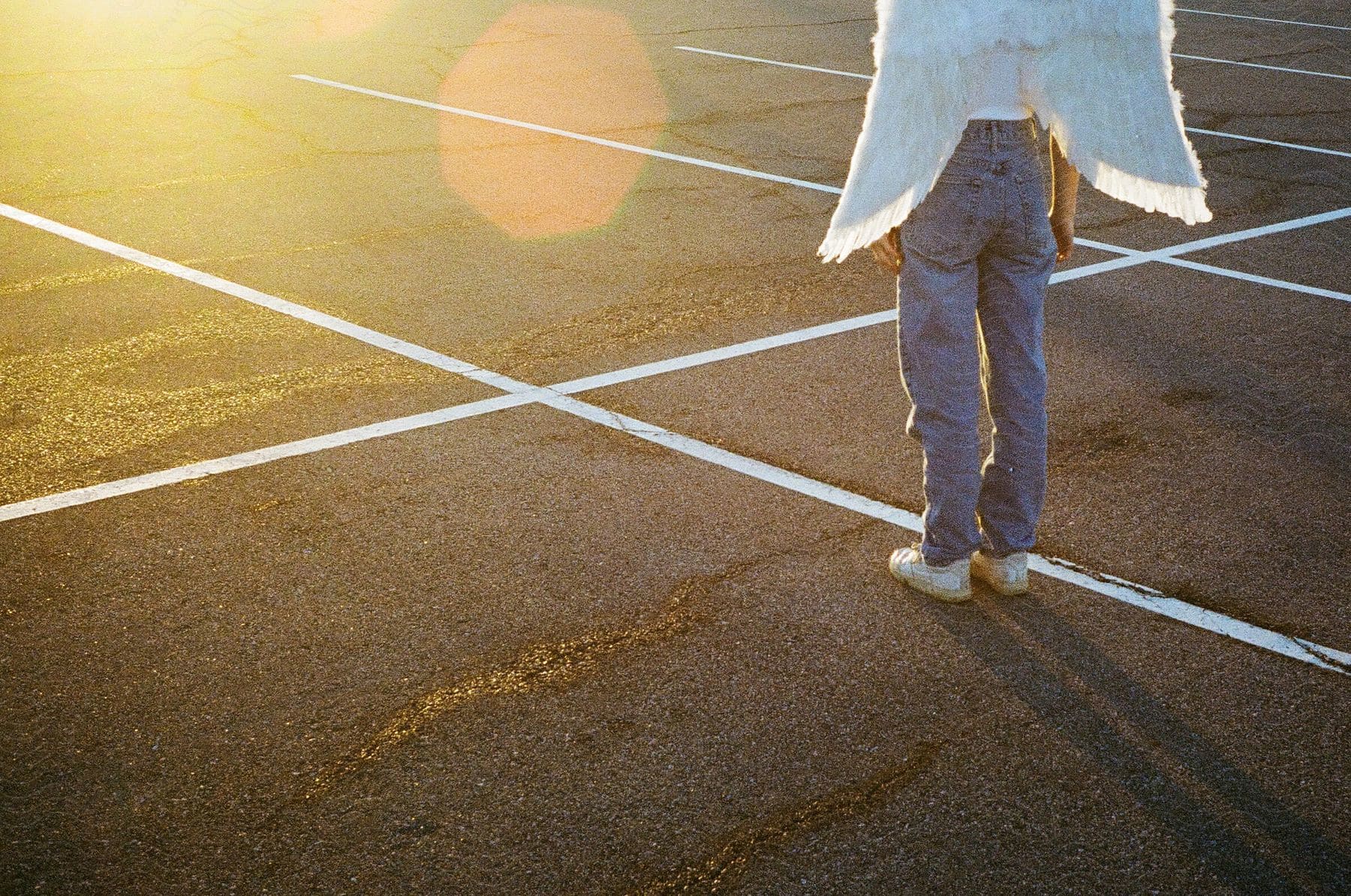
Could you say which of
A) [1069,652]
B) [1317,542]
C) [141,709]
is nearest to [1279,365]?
[1317,542]

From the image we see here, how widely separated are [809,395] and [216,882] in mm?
3365

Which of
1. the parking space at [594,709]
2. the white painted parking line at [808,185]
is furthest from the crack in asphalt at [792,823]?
the white painted parking line at [808,185]

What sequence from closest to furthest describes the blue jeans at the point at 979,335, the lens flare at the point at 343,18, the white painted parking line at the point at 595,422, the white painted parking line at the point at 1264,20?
1. the blue jeans at the point at 979,335
2. the white painted parking line at the point at 595,422
3. the lens flare at the point at 343,18
4. the white painted parking line at the point at 1264,20

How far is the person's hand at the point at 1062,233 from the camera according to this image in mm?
3752

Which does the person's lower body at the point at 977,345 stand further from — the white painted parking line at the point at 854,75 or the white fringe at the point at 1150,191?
the white painted parking line at the point at 854,75

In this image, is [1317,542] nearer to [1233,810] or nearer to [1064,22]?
[1233,810]

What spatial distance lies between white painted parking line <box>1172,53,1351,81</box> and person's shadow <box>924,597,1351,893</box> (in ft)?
41.2

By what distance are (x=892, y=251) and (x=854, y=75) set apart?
32.7 feet

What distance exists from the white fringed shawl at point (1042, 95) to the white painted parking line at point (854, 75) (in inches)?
310

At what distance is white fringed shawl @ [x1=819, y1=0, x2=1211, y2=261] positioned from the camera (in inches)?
128

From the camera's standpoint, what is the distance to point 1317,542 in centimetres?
436

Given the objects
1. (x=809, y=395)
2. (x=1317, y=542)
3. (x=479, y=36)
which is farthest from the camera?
(x=479, y=36)

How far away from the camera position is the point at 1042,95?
3346mm

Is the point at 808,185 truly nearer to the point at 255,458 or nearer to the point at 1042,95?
the point at 255,458
